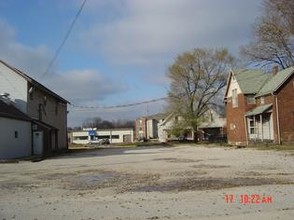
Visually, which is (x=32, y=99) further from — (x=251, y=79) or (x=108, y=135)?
(x=108, y=135)

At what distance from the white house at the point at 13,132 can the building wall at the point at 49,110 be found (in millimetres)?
2066

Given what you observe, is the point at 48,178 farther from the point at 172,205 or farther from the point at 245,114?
the point at 245,114

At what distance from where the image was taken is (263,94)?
168 ft

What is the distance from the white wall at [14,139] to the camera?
35.4m

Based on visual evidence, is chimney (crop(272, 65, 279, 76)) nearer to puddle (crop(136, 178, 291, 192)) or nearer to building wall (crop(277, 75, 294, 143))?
building wall (crop(277, 75, 294, 143))

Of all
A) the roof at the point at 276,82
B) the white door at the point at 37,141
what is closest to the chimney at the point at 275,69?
the roof at the point at 276,82

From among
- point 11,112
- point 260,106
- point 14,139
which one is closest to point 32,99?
point 11,112

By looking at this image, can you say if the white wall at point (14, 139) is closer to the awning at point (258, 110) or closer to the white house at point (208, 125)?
the awning at point (258, 110)

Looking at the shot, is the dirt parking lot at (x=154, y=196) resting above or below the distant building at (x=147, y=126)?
below

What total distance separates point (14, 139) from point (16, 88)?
6.94 meters

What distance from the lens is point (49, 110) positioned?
5231 centimetres

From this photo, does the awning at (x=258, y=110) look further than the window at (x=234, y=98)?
No
